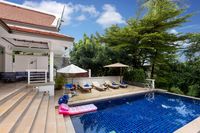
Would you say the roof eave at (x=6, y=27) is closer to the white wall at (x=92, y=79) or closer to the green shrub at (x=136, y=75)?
the white wall at (x=92, y=79)

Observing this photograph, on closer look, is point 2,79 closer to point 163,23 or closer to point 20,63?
point 20,63

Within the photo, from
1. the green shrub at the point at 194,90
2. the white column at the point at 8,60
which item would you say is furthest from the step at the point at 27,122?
the green shrub at the point at 194,90

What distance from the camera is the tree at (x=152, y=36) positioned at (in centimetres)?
1611

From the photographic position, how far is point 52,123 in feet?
17.5

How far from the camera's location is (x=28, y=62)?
1457cm

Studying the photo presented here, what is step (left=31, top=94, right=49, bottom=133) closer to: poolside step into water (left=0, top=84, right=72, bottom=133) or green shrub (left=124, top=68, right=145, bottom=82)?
poolside step into water (left=0, top=84, right=72, bottom=133)

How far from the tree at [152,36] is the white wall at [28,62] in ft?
29.6

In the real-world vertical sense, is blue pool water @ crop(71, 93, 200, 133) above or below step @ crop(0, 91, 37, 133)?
below

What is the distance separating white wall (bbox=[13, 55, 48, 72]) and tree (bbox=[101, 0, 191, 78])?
29.6ft

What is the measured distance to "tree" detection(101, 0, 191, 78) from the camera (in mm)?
16109

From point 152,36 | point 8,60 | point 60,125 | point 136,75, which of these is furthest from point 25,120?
point 152,36

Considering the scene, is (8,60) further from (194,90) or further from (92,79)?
(194,90)

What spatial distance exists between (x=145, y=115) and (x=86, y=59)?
1158 centimetres

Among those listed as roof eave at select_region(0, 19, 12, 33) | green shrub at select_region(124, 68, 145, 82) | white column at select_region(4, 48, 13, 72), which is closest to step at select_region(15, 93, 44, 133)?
roof eave at select_region(0, 19, 12, 33)
